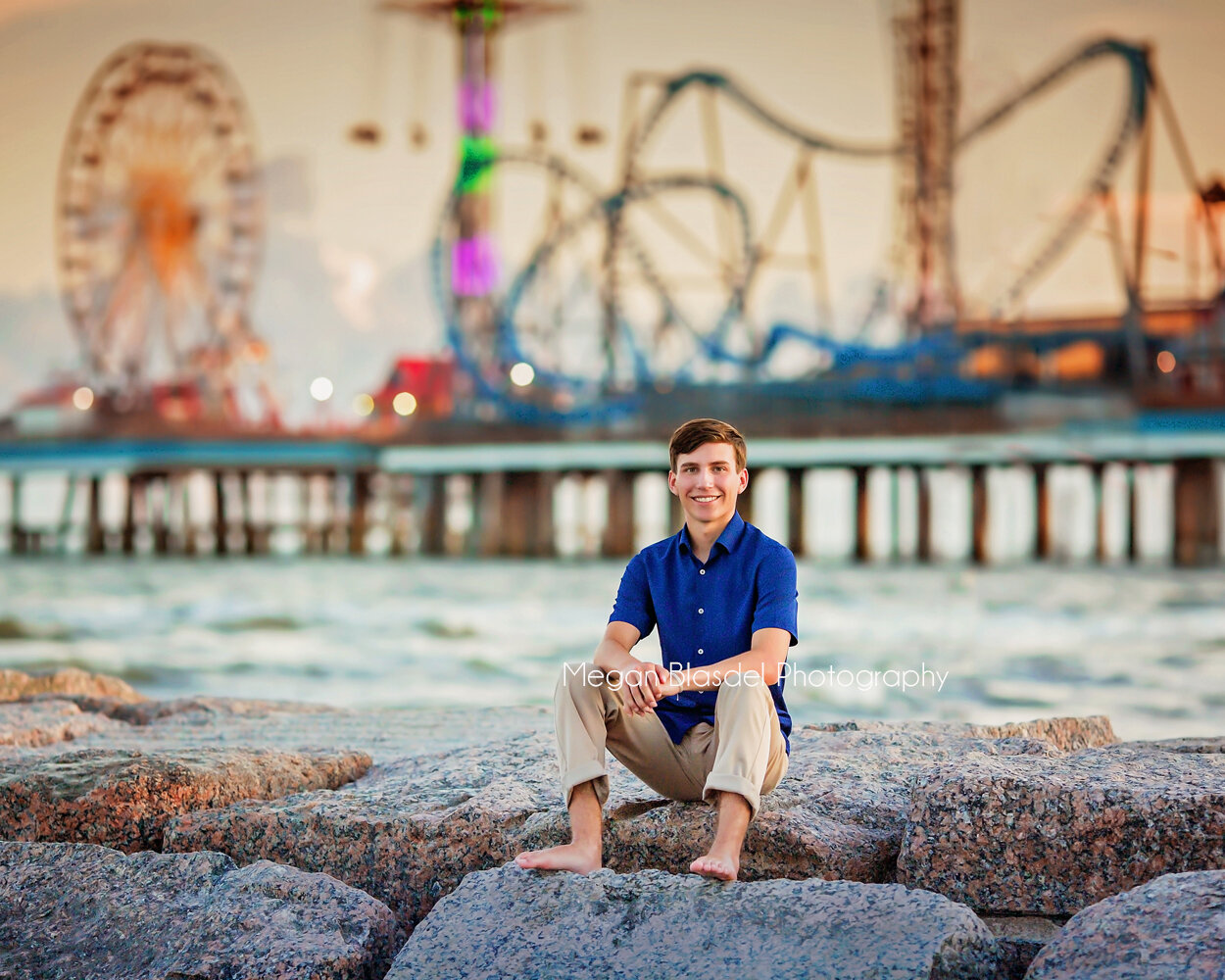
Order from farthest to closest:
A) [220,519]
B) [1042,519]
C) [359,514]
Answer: [220,519], [359,514], [1042,519]

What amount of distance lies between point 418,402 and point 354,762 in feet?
208

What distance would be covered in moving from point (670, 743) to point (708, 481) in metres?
0.65

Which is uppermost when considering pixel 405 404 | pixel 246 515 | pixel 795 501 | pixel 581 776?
pixel 405 404

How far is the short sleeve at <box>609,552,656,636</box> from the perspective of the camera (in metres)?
3.62

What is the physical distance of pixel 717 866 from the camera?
3197 mm

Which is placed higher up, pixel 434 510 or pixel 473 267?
pixel 473 267

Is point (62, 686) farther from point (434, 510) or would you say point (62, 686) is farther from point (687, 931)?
point (434, 510)

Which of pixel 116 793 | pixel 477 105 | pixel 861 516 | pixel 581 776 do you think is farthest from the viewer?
pixel 477 105

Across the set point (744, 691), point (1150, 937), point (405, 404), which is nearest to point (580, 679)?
point (744, 691)

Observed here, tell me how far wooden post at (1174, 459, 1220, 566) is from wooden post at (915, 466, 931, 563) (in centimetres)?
689

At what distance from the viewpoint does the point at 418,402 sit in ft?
221

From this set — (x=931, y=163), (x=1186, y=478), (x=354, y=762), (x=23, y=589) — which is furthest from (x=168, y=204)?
(x=354, y=762)

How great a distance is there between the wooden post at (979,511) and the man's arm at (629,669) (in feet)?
132

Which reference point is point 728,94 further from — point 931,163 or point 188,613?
point 188,613
